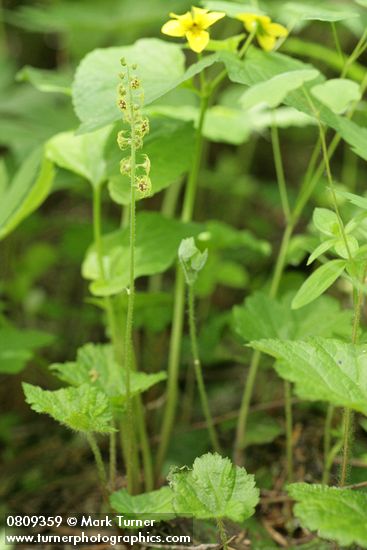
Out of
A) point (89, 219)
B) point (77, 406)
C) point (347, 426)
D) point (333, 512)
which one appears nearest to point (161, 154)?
point (77, 406)

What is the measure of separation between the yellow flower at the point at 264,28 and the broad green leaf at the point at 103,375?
696 millimetres

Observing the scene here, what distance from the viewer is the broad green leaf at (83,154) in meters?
1.36

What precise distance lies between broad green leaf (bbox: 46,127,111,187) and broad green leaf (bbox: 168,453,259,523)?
2.26 feet

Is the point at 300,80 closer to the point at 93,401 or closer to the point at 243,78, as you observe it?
the point at 243,78

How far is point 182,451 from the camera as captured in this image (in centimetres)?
153

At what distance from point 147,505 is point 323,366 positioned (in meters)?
0.40

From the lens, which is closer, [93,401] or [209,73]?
[93,401]

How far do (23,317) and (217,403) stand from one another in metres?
0.80

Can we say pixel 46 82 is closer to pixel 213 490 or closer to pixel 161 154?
pixel 161 154

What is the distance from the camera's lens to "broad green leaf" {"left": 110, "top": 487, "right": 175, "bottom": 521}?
3.30 feet

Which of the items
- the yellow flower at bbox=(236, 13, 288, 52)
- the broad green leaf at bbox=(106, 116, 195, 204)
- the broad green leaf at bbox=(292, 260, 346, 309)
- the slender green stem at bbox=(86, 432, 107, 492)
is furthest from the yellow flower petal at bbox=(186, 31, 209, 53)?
the slender green stem at bbox=(86, 432, 107, 492)

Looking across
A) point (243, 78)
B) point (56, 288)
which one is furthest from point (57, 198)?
point (243, 78)

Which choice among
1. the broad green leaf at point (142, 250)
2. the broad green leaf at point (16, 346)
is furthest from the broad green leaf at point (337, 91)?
the broad green leaf at point (16, 346)

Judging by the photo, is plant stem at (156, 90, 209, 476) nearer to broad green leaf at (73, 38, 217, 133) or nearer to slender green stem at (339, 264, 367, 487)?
broad green leaf at (73, 38, 217, 133)
